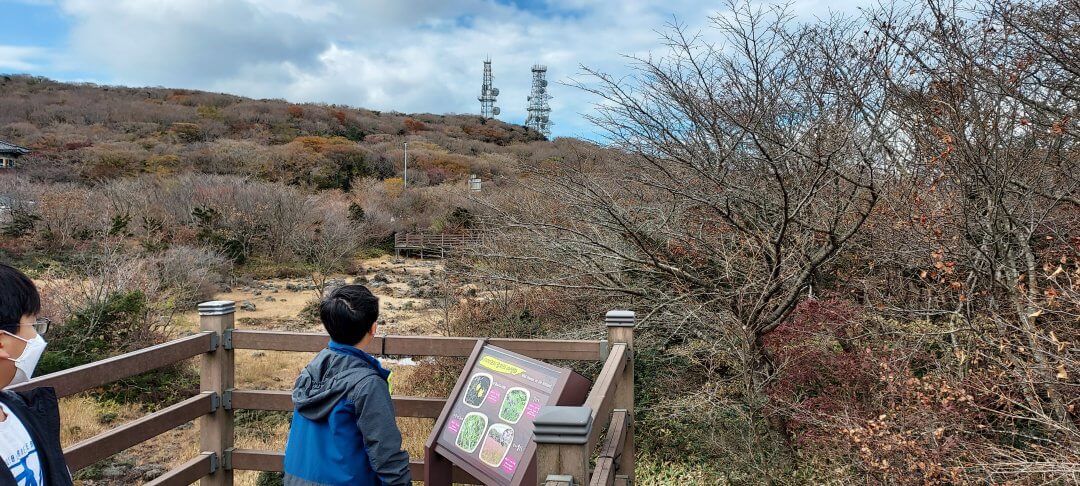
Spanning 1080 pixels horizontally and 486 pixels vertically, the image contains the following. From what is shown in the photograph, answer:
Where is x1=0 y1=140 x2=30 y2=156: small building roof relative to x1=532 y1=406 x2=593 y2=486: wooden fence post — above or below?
above

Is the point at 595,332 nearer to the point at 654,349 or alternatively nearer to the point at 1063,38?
the point at 654,349

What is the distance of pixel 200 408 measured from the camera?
3514mm

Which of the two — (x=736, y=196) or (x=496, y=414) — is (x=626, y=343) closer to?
(x=496, y=414)

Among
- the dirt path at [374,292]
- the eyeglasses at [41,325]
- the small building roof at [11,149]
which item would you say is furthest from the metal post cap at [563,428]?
the small building roof at [11,149]

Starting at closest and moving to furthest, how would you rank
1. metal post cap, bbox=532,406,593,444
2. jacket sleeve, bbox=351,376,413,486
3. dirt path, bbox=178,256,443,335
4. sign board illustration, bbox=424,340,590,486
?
metal post cap, bbox=532,406,593,444 < jacket sleeve, bbox=351,376,413,486 < sign board illustration, bbox=424,340,590,486 < dirt path, bbox=178,256,443,335

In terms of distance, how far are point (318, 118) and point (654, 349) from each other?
65260 millimetres

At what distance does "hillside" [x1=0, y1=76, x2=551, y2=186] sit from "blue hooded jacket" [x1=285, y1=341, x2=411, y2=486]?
3560cm

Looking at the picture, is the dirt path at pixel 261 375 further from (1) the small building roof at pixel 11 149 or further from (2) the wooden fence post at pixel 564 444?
(1) the small building roof at pixel 11 149

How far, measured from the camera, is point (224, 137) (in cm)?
5272

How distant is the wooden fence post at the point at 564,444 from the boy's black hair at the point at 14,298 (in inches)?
48.1

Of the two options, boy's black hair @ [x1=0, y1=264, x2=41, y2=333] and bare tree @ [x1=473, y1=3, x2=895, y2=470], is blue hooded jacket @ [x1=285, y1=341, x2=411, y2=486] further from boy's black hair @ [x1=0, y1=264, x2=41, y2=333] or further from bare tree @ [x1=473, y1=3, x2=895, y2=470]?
bare tree @ [x1=473, y1=3, x2=895, y2=470]

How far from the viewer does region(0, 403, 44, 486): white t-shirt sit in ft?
4.66

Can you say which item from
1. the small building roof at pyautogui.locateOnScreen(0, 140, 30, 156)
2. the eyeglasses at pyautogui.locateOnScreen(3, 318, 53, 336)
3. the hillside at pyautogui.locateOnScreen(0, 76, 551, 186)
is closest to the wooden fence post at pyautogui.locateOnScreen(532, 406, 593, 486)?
the eyeglasses at pyautogui.locateOnScreen(3, 318, 53, 336)

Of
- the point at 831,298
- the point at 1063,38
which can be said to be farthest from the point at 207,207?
the point at 1063,38
